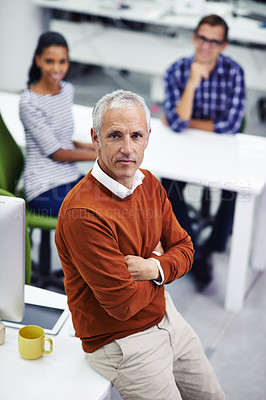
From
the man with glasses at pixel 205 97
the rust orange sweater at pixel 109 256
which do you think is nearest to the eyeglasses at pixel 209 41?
the man with glasses at pixel 205 97

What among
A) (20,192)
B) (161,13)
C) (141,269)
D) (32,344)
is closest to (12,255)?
(32,344)

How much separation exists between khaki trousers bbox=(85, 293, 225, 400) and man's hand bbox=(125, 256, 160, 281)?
0.53 ft

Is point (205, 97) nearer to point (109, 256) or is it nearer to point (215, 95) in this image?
point (215, 95)

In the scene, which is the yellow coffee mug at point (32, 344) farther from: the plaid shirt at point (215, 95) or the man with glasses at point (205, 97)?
the plaid shirt at point (215, 95)

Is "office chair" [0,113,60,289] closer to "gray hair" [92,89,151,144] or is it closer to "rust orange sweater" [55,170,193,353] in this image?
"rust orange sweater" [55,170,193,353]

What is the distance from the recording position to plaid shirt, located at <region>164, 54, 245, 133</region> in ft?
10.0

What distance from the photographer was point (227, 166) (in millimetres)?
2758

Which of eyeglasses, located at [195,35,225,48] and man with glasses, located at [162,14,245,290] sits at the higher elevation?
eyeglasses, located at [195,35,225,48]

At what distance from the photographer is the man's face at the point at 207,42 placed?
118 inches

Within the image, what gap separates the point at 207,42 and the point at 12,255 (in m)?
1.89

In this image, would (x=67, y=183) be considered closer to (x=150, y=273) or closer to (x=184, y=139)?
(x=184, y=139)

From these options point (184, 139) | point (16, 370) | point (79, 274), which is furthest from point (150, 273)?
point (184, 139)

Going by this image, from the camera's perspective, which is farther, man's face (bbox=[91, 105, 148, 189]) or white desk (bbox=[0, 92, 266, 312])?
white desk (bbox=[0, 92, 266, 312])

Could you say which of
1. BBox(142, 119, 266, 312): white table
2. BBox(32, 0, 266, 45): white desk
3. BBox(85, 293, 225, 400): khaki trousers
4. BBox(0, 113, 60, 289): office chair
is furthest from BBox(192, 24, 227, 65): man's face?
BBox(32, 0, 266, 45): white desk
